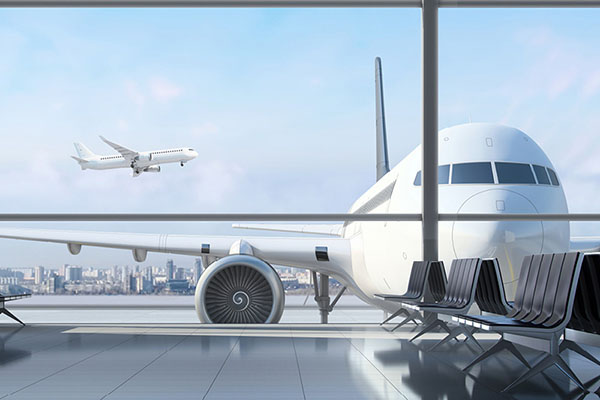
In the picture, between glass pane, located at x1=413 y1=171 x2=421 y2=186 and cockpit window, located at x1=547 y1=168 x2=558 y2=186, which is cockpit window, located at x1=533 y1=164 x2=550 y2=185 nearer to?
cockpit window, located at x1=547 y1=168 x2=558 y2=186

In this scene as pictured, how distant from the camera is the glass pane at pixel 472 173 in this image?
212 inches

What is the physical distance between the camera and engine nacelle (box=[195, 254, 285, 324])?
6.66 m

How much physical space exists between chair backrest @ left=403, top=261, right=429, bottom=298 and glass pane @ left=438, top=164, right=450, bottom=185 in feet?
2.50

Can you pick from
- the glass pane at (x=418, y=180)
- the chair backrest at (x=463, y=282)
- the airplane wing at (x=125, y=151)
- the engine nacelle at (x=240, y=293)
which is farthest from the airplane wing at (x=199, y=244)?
the airplane wing at (x=125, y=151)

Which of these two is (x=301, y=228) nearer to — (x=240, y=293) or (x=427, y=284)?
(x=240, y=293)

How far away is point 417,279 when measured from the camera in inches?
214

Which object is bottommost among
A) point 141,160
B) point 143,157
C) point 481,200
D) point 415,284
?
point 415,284

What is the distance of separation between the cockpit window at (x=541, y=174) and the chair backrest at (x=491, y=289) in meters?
1.72

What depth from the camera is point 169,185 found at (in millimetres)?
6617

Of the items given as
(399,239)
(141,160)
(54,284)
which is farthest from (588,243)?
(141,160)

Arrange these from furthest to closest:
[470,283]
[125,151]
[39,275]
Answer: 1. [125,151]
2. [39,275]
3. [470,283]

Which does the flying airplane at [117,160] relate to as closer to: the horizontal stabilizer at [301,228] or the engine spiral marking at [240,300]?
the horizontal stabilizer at [301,228]

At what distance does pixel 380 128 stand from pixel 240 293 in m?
6.01

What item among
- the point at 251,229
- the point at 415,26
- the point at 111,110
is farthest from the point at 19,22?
the point at 415,26
